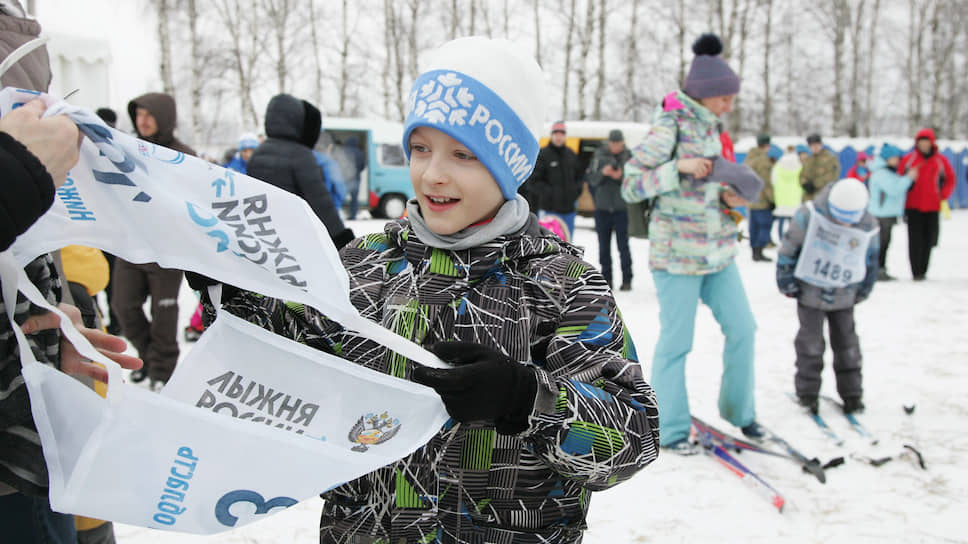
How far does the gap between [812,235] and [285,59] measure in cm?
2243

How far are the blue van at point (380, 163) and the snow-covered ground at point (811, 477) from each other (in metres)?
10.8

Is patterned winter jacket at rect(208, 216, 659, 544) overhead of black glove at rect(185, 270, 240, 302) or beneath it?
beneath

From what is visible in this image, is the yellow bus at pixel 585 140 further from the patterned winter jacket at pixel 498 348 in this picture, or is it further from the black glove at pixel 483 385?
the black glove at pixel 483 385

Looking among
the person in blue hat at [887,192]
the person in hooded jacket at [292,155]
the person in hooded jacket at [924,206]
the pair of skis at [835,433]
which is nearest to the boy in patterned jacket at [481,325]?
the person in hooded jacket at [292,155]

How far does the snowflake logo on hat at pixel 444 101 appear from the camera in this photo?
1.29m

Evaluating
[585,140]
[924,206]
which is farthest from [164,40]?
[924,206]

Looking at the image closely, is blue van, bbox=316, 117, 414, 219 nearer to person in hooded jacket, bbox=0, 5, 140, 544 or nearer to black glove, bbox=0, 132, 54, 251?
person in hooded jacket, bbox=0, 5, 140, 544

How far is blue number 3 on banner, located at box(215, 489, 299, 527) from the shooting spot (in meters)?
1.02

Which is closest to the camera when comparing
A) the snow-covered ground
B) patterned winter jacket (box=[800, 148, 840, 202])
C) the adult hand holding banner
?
the adult hand holding banner

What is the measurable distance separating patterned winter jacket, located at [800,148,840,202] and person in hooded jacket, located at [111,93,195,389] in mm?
9493

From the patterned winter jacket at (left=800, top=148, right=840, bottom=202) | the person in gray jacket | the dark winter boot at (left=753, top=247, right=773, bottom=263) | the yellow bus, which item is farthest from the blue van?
the patterned winter jacket at (left=800, top=148, right=840, bottom=202)

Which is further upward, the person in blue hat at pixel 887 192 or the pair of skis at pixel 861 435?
the person in blue hat at pixel 887 192

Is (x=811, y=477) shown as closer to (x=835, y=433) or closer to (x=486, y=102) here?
(x=835, y=433)

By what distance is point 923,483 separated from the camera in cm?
334
